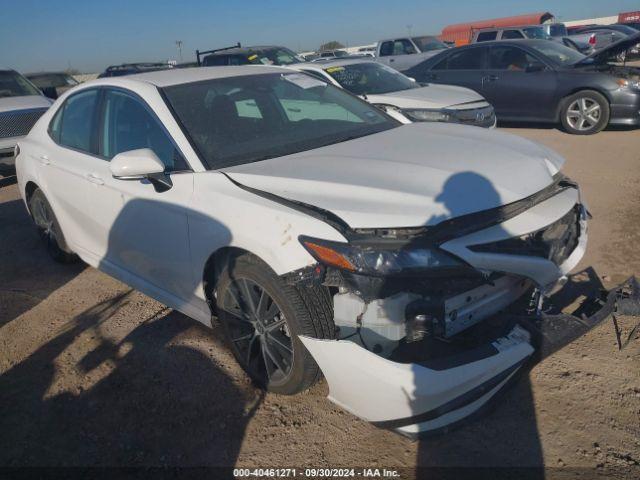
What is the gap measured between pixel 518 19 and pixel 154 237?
42301 mm

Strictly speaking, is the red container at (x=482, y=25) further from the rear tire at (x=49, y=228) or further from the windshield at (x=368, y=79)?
the rear tire at (x=49, y=228)

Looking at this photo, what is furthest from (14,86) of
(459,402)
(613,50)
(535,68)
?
(613,50)

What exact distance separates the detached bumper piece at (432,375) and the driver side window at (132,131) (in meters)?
1.46

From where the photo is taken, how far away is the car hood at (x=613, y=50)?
311 inches

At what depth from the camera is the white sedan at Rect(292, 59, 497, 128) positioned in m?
7.31

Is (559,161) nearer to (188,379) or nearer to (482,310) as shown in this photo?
(482,310)

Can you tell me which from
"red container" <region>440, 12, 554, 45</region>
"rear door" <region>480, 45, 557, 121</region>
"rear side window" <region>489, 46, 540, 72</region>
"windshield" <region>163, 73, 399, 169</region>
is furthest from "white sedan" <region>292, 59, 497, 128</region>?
"red container" <region>440, 12, 554, 45</region>

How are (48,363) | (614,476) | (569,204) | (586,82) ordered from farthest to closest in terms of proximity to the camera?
(586,82), (48,363), (569,204), (614,476)

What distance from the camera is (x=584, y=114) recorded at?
8.88 meters

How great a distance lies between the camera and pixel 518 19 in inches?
1522

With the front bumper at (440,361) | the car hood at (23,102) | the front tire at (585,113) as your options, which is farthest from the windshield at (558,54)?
the car hood at (23,102)

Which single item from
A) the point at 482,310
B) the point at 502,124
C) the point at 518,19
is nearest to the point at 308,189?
the point at 482,310

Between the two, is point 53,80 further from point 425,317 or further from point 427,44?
point 425,317

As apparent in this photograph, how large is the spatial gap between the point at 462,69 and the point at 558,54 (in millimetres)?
1737
